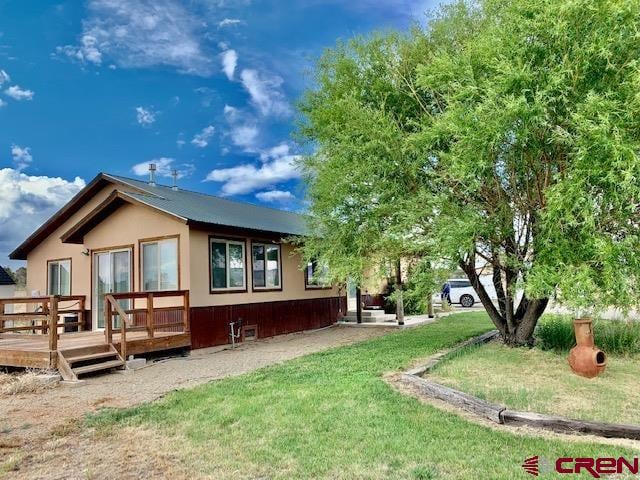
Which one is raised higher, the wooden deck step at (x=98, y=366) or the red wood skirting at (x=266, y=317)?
the red wood skirting at (x=266, y=317)

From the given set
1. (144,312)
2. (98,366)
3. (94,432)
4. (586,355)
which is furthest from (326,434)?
(144,312)

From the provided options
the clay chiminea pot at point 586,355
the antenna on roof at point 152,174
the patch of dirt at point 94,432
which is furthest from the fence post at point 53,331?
the clay chiminea pot at point 586,355

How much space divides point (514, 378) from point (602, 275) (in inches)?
71.3

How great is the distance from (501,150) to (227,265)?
7188 millimetres

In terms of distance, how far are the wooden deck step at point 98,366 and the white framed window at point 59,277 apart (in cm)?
675

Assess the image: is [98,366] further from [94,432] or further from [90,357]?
[94,432]

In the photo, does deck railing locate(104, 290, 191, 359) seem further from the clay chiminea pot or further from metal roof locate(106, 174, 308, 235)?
the clay chiminea pot

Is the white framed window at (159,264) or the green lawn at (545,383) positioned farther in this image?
the white framed window at (159,264)

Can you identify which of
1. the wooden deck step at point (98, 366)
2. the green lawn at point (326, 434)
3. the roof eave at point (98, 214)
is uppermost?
the roof eave at point (98, 214)

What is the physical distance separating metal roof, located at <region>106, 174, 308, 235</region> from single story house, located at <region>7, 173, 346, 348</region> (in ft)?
0.18

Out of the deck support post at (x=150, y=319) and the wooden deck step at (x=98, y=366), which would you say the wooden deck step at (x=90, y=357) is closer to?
the wooden deck step at (x=98, y=366)

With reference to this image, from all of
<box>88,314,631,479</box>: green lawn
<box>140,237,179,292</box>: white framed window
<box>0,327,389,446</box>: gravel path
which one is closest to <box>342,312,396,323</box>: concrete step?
<box>0,327,389,446</box>: gravel path

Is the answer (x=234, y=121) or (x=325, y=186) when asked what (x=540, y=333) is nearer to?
(x=325, y=186)

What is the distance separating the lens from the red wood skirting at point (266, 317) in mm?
10977
